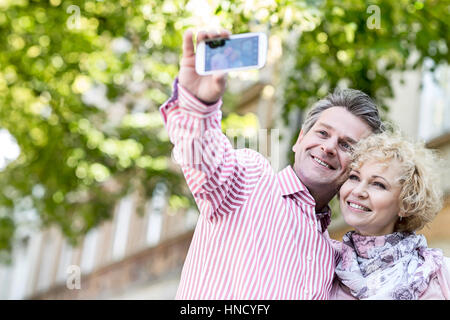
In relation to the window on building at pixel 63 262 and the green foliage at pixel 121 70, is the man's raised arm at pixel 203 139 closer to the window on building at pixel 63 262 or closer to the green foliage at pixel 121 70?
the green foliage at pixel 121 70

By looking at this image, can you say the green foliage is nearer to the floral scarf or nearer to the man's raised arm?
the floral scarf

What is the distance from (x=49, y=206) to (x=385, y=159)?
283 inches

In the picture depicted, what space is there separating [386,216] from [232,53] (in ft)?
2.94

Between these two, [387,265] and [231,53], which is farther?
[387,265]

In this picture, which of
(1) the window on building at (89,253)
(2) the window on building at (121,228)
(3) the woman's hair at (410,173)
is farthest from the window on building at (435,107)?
(1) the window on building at (89,253)

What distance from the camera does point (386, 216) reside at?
9.16 feet

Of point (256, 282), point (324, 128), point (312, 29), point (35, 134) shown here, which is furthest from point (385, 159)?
point (35, 134)

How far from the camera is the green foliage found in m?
6.26

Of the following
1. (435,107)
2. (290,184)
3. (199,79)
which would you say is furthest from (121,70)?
(199,79)

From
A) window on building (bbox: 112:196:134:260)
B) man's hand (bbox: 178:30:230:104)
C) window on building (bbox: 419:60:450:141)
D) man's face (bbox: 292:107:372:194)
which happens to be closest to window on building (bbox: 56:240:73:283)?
window on building (bbox: 112:196:134:260)

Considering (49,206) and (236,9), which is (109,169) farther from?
(236,9)

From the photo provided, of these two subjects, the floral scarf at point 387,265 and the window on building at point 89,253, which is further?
the window on building at point 89,253

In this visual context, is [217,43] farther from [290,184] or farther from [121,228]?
[121,228]

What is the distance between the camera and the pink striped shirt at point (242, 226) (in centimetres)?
242
